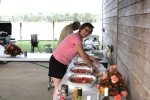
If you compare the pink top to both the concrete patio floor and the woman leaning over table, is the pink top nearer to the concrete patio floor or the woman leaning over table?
the woman leaning over table

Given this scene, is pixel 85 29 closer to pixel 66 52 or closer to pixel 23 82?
pixel 66 52

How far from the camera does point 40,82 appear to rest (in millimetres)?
5508

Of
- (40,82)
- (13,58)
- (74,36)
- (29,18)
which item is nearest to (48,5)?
(29,18)

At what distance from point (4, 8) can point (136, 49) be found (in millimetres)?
9334

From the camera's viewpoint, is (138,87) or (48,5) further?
(48,5)

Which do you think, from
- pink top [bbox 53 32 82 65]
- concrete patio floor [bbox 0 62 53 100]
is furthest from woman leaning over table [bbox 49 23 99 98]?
concrete patio floor [bbox 0 62 53 100]

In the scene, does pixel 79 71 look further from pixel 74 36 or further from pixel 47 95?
pixel 47 95

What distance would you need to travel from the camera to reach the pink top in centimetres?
293

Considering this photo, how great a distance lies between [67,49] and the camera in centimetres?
309

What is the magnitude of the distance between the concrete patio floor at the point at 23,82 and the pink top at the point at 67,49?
1.44m

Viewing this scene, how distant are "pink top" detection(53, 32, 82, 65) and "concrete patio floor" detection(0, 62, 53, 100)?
144 cm

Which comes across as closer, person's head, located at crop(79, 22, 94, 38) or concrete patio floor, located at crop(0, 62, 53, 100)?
person's head, located at crop(79, 22, 94, 38)

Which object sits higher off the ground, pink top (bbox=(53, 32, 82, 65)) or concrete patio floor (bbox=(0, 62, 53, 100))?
pink top (bbox=(53, 32, 82, 65))

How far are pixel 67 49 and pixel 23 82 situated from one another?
106 inches
